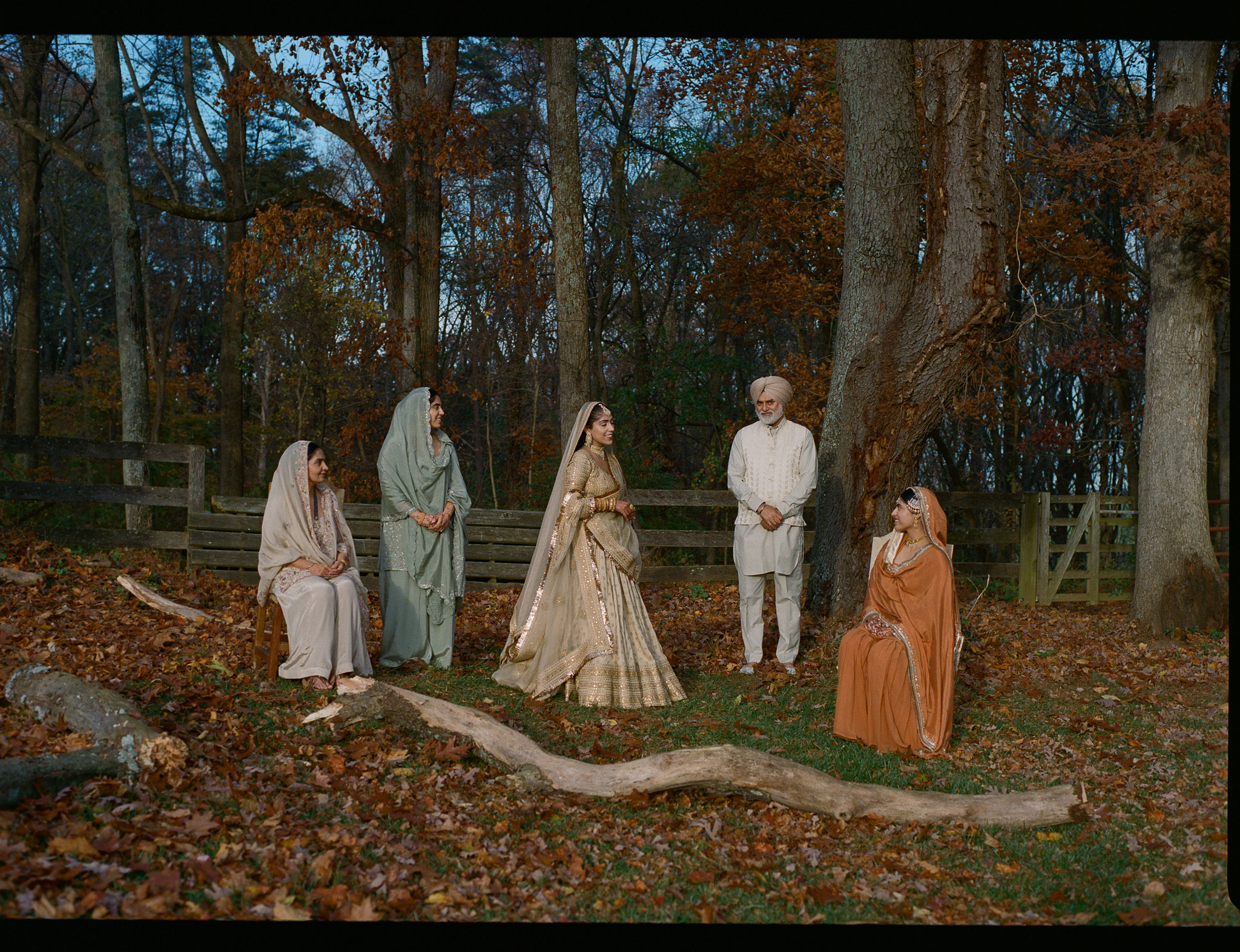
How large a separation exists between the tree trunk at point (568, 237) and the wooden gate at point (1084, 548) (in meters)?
4.64

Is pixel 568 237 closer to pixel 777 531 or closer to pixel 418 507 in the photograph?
pixel 418 507

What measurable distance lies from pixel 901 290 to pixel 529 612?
3553mm

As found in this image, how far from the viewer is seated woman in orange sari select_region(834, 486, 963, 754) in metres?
4.93

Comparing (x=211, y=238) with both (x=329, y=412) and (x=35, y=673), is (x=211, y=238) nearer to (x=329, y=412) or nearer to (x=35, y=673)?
(x=329, y=412)

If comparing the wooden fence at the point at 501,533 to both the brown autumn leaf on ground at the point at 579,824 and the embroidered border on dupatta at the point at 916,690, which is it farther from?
the embroidered border on dupatta at the point at 916,690

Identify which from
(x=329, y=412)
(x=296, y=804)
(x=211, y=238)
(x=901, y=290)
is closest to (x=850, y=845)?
(x=296, y=804)

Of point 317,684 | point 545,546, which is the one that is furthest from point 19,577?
point 545,546

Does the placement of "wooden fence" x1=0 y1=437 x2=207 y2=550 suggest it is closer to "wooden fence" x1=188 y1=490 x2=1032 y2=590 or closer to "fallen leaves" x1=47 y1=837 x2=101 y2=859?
"wooden fence" x1=188 y1=490 x2=1032 y2=590

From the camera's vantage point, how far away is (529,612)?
19.5 ft

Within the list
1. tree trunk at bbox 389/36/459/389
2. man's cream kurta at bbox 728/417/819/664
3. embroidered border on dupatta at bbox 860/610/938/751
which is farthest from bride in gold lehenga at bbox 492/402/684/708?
tree trunk at bbox 389/36/459/389

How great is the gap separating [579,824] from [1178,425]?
6290 millimetres

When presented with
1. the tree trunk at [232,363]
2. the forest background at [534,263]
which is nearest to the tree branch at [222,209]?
the forest background at [534,263]

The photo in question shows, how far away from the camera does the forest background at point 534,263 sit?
36.8ft

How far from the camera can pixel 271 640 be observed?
5688 mm
